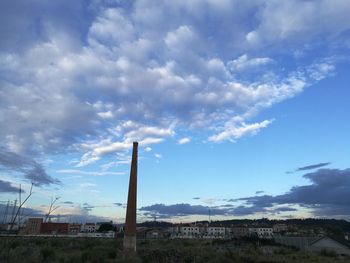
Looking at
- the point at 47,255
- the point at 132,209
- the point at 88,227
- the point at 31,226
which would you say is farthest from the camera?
the point at 88,227

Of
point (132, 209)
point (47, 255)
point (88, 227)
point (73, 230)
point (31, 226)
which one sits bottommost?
point (47, 255)

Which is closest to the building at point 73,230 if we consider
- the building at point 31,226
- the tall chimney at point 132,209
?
the tall chimney at point 132,209

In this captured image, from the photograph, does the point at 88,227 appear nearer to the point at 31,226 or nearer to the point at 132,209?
the point at 132,209

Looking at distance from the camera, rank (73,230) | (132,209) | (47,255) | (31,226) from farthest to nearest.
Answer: (73,230) < (132,209) < (47,255) < (31,226)

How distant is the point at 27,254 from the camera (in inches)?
450

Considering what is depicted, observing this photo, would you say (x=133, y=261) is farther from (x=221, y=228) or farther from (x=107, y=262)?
(x=221, y=228)

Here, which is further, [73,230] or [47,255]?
[73,230]

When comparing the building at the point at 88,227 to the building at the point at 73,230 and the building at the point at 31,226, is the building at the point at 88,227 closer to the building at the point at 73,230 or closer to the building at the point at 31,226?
the building at the point at 73,230

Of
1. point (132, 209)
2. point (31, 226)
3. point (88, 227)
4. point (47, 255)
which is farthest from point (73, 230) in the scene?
point (31, 226)

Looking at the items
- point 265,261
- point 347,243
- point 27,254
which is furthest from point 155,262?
point 347,243

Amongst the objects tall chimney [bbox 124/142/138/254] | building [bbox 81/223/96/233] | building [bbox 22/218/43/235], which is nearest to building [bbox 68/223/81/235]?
building [bbox 81/223/96/233]

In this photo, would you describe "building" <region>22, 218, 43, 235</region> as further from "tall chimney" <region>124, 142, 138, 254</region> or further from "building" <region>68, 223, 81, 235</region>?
"building" <region>68, 223, 81, 235</region>

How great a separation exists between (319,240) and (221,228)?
132 meters

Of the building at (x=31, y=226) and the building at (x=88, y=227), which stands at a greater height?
the building at (x=88, y=227)
